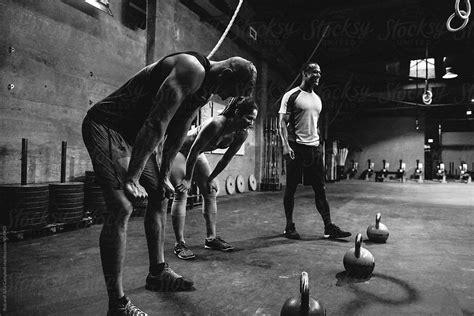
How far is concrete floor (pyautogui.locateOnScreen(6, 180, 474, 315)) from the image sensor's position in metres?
1.38

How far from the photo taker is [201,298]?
4.77 ft

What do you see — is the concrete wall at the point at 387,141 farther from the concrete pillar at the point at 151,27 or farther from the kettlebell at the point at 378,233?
the kettlebell at the point at 378,233

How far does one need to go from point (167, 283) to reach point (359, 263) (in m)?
1.07

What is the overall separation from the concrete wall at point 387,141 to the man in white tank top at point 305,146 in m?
14.3

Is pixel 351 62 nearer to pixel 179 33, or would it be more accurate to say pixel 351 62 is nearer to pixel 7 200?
pixel 179 33

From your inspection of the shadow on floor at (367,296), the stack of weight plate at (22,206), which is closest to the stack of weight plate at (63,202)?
the stack of weight plate at (22,206)

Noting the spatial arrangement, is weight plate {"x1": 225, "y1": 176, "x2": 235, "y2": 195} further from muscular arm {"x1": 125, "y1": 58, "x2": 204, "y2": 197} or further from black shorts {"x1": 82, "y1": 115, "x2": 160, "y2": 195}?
muscular arm {"x1": 125, "y1": 58, "x2": 204, "y2": 197}

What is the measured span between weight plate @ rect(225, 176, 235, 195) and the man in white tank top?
367 centimetres

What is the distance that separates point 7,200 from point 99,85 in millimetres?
1788

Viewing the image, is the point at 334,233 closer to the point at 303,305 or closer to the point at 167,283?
the point at 167,283

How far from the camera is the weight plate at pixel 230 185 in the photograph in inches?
254

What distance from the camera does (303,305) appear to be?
103cm

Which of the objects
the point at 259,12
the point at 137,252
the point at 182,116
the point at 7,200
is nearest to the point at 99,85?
the point at 7,200

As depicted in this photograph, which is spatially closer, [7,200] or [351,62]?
[7,200]
